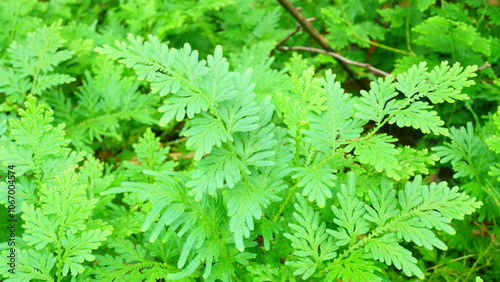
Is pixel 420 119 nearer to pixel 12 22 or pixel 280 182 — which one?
pixel 280 182

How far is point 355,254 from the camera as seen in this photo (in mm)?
1376

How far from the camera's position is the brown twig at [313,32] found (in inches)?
96.1

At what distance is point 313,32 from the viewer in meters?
2.63

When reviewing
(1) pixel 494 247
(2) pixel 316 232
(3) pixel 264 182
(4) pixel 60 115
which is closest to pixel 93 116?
(4) pixel 60 115

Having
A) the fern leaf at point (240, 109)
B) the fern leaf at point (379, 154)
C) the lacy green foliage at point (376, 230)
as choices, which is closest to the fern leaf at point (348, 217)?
the lacy green foliage at point (376, 230)

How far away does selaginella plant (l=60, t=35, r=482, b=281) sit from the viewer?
4.37 feet

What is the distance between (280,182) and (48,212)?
780 millimetres

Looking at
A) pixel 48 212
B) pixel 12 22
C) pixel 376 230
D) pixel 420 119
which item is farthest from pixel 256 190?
pixel 12 22

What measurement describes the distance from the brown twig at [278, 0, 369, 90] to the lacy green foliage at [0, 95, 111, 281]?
142cm

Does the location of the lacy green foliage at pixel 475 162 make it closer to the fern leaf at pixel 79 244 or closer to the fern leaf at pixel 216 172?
the fern leaf at pixel 216 172

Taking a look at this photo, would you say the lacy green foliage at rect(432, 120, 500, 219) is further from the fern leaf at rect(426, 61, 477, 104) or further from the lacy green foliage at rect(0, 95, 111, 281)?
the lacy green foliage at rect(0, 95, 111, 281)

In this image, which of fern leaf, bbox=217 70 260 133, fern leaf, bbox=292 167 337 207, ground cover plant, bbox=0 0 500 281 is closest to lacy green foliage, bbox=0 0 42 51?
ground cover plant, bbox=0 0 500 281

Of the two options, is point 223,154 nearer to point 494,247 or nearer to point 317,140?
point 317,140

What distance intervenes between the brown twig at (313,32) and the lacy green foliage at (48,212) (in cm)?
142
